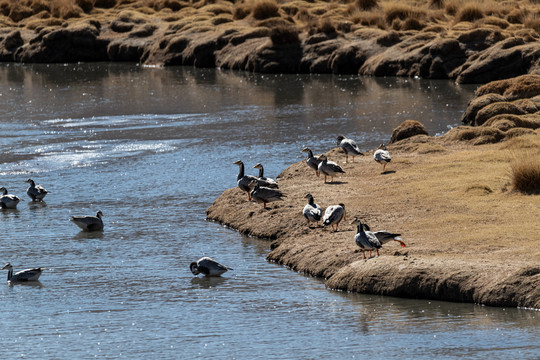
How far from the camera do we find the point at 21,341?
590 inches

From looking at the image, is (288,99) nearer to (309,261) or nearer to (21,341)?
(309,261)

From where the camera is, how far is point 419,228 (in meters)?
19.2

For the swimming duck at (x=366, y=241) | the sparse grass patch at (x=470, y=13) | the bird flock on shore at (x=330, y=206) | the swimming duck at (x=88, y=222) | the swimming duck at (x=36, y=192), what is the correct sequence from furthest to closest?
the sparse grass patch at (x=470, y=13) < the swimming duck at (x=36, y=192) < the swimming duck at (x=88, y=222) < the bird flock on shore at (x=330, y=206) < the swimming duck at (x=366, y=241)

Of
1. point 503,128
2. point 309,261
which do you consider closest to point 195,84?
point 503,128

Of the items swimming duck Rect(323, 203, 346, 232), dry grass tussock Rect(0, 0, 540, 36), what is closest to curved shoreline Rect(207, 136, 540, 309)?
swimming duck Rect(323, 203, 346, 232)

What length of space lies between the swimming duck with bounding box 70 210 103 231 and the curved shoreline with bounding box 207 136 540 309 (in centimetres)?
280

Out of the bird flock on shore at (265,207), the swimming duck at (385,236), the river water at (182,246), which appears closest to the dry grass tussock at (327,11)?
the river water at (182,246)

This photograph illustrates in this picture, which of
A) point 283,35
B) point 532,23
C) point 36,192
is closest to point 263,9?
point 283,35

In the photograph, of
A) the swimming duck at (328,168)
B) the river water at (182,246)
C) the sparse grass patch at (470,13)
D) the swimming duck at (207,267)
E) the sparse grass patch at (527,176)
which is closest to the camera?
the river water at (182,246)

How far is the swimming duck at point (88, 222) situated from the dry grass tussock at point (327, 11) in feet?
119

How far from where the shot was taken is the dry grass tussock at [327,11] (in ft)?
192

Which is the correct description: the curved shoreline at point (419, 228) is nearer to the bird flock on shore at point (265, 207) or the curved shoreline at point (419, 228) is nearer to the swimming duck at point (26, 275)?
the bird flock on shore at point (265, 207)

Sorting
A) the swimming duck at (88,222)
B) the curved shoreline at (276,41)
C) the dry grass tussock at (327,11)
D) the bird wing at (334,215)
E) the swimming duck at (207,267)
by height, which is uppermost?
the dry grass tussock at (327,11)

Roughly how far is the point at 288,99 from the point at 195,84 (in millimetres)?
8311
